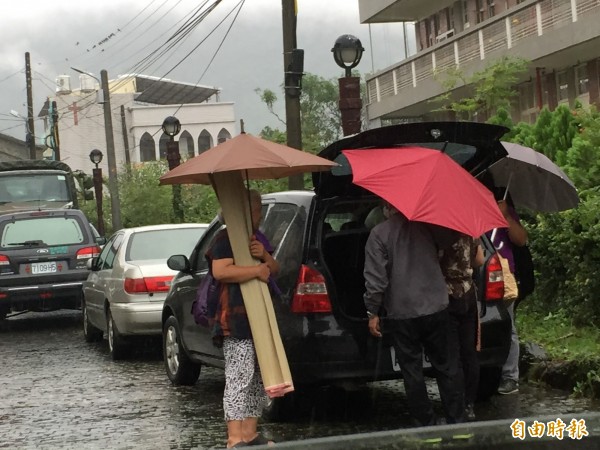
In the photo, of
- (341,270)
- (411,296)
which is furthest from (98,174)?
(411,296)

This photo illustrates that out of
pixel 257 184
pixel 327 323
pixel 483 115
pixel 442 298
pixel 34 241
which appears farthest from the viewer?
pixel 483 115

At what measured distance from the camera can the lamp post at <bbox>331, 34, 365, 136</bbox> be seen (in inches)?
659

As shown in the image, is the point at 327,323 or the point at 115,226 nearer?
the point at 327,323

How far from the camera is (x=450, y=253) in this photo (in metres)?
7.54

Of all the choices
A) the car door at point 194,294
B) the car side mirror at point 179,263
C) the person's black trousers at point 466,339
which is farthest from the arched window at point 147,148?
the person's black trousers at point 466,339

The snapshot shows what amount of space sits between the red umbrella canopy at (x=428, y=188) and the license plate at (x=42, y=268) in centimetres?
1092

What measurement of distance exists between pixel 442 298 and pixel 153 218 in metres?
33.1

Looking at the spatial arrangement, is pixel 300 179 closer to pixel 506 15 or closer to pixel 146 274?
pixel 146 274

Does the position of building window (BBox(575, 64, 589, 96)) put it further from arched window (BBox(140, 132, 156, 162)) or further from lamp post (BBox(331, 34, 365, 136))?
arched window (BBox(140, 132, 156, 162))

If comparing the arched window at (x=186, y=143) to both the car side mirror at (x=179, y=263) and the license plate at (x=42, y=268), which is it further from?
the car side mirror at (x=179, y=263)

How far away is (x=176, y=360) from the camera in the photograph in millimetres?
10789

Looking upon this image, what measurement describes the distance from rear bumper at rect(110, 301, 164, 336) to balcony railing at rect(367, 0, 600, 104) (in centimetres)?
1416

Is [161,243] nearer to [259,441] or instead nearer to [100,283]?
[100,283]

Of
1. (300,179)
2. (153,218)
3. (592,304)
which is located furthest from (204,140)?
(592,304)
